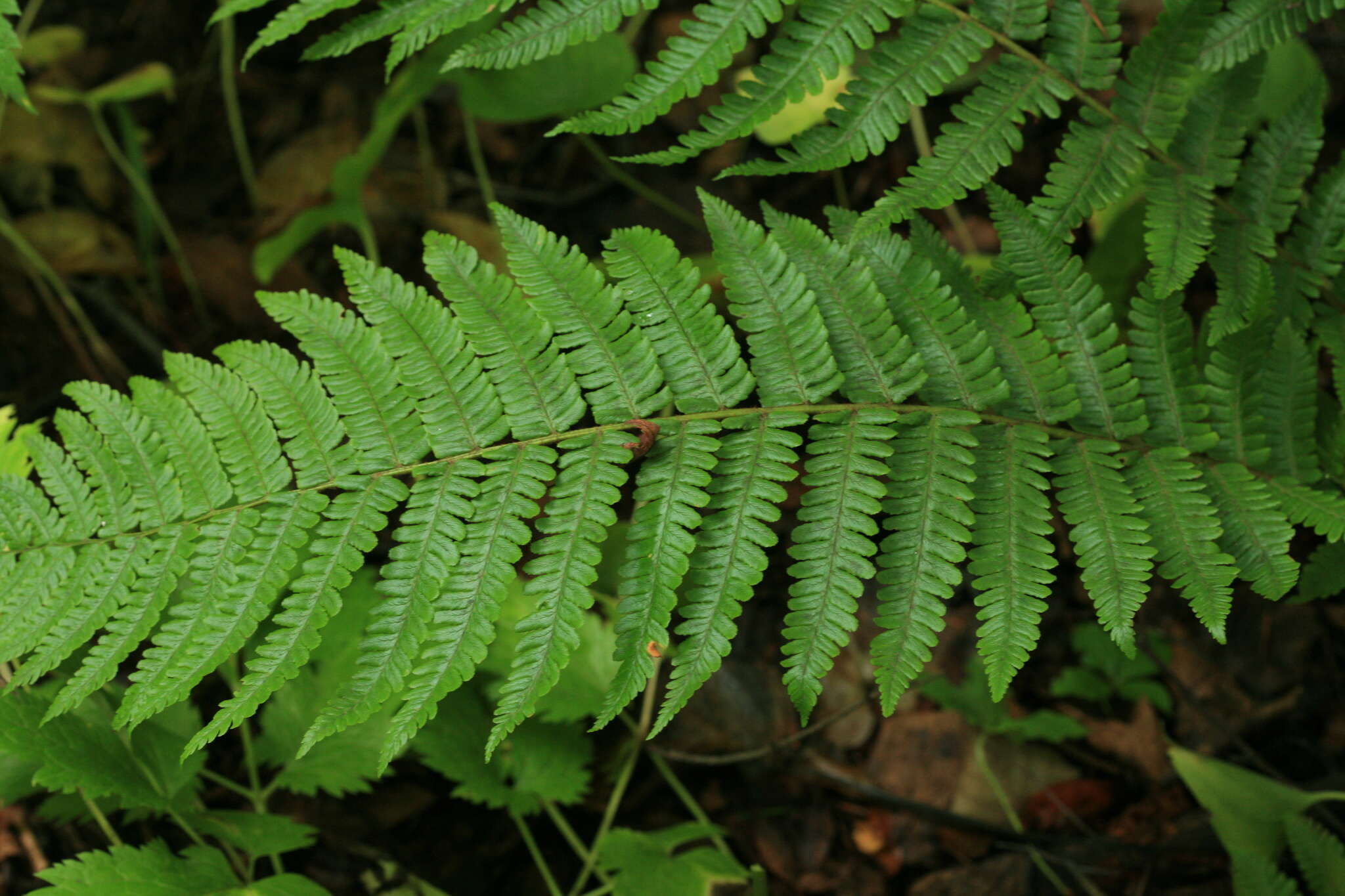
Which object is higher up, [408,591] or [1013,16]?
[1013,16]

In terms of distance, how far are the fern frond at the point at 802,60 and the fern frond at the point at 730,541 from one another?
0.49 meters

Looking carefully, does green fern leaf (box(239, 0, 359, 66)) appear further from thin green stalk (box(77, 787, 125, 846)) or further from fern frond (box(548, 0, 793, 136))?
thin green stalk (box(77, 787, 125, 846))

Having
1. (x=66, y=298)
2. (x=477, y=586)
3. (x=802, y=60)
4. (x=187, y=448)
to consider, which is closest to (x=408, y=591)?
(x=477, y=586)

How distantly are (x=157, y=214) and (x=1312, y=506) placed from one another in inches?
134

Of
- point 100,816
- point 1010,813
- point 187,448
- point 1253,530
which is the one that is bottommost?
point 1010,813

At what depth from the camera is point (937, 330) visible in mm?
1662

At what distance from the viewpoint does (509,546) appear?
1.50 m

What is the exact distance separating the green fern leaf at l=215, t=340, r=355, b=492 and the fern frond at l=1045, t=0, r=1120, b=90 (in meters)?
1.44

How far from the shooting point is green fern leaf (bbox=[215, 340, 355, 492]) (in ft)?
5.15

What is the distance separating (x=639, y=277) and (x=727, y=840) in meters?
1.58

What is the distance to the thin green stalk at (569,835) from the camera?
224 cm

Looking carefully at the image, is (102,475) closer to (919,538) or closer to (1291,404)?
(919,538)

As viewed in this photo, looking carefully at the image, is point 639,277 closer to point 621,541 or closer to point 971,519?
point 971,519

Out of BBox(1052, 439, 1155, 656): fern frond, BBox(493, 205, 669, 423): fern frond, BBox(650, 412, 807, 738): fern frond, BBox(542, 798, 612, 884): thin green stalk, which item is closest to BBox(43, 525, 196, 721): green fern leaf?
BBox(493, 205, 669, 423): fern frond
